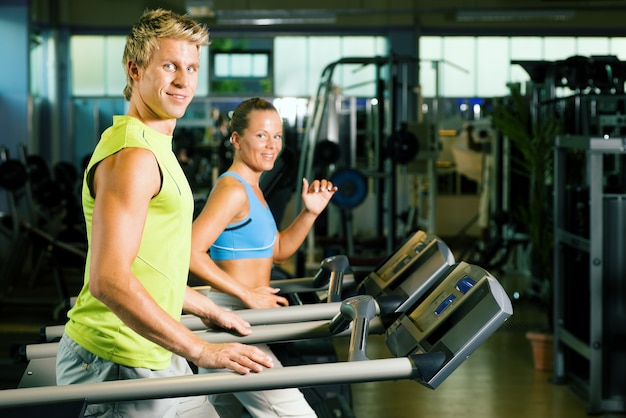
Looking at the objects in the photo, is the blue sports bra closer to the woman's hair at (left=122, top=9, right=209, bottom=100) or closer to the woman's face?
the woman's face

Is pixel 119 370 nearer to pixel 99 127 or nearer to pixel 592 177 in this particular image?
pixel 592 177

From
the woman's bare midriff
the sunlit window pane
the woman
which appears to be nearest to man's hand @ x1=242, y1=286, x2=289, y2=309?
the woman

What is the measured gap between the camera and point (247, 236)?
3.12 m

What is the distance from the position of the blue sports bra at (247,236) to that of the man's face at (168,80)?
1.16 metres

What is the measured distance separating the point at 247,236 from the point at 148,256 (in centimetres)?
122

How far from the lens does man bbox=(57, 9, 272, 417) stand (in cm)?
180

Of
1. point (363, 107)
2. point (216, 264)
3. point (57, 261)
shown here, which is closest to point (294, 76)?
point (363, 107)

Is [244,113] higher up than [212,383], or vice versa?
[244,113]

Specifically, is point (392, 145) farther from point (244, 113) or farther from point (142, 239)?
point (142, 239)

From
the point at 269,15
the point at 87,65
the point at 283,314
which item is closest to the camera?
the point at 283,314

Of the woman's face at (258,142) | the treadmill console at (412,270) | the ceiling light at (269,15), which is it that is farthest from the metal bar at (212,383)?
the ceiling light at (269,15)

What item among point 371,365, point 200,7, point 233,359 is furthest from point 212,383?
point 200,7

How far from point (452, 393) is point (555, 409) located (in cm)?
62

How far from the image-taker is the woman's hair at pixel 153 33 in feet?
6.24
